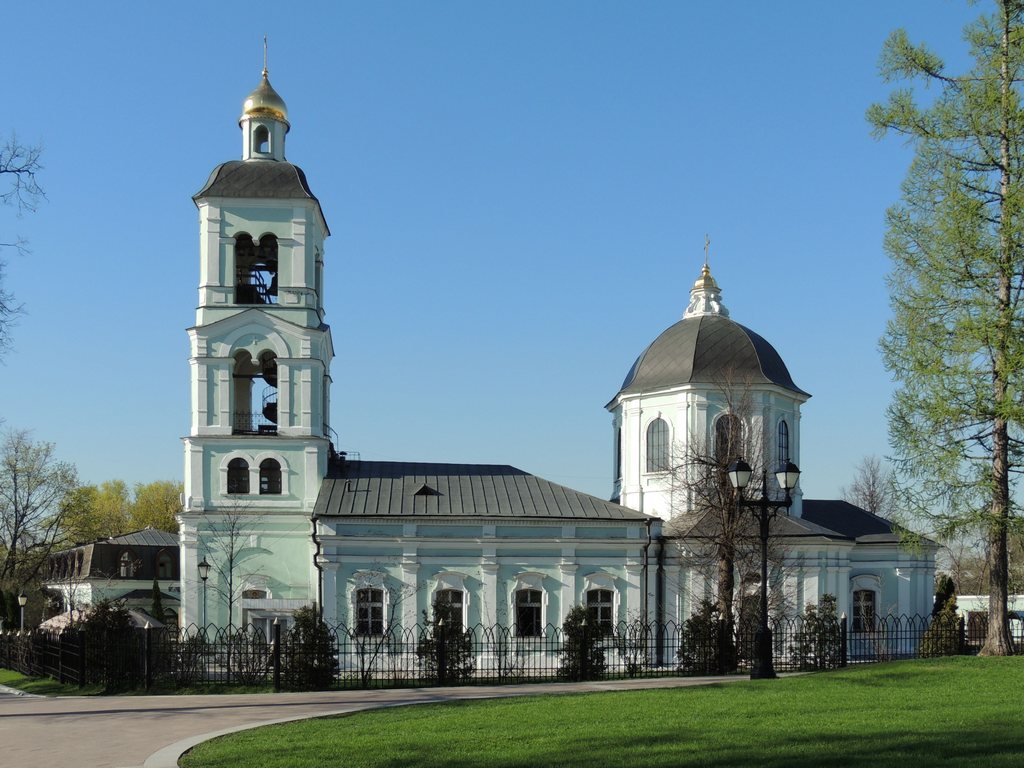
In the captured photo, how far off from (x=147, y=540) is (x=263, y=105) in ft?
113

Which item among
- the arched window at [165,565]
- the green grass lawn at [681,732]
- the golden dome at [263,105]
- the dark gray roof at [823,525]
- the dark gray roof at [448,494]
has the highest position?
the golden dome at [263,105]

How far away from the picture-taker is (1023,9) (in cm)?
2250

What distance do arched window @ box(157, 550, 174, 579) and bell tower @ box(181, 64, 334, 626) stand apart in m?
29.5

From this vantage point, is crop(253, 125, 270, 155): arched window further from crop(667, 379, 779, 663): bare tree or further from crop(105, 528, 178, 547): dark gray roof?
crop(105, 528, 178, 547): dark gray roof

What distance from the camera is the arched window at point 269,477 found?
105 feet

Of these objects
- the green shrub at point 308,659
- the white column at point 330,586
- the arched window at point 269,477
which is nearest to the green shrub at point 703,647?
the green shrub at point 308,659

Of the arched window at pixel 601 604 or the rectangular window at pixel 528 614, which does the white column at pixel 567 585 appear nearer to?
the arched window at pixel 601 604

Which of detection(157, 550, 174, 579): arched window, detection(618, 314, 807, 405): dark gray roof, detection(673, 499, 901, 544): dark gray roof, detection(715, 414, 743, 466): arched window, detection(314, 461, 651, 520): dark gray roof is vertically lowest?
detection(157, 550, 174, 579): arched window

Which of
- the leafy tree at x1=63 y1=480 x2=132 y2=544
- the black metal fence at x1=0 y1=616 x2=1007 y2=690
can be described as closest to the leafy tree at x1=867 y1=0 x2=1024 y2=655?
the black metal fence at x1=0 y1=616 x2=1007 y2=690

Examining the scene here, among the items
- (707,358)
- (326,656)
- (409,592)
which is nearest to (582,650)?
(326,656)

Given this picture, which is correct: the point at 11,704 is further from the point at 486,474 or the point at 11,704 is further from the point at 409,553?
the point at 486,474

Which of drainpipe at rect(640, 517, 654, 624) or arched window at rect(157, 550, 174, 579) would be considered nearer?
drainpipe at rect(640, 517, 654, 624)

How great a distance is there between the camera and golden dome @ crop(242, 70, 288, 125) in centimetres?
3300

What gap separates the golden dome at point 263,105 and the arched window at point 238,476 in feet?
32.2
